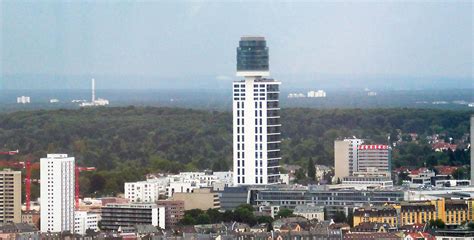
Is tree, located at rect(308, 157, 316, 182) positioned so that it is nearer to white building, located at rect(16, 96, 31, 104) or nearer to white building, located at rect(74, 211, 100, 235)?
white building, located at rect(74, 211, 100, 235)

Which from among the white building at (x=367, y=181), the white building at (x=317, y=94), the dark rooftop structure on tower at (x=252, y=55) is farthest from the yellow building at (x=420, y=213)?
the white building at (x=317, y=94)

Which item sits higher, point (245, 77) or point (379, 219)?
point (245, 77)

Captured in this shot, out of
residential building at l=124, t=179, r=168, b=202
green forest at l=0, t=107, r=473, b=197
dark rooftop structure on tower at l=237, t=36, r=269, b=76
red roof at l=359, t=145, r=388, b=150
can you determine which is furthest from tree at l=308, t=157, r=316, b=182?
residential building at l=124, t=179, r=168, b=202

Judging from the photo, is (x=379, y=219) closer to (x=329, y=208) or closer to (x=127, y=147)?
(x=329, y=208)

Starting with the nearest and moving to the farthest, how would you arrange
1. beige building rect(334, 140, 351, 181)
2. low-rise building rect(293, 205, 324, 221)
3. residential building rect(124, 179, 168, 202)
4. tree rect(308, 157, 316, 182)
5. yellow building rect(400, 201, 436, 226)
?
yellow building rect(400, 201, 436, 226), low-rise building rect(293, 205, 324, 221), residential building rect(124, 179, 168, 202), tree rect(308, 157, 316, 182), beige building rect(334, 140, 351, 181)

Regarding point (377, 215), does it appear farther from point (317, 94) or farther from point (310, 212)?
point (317, 94)

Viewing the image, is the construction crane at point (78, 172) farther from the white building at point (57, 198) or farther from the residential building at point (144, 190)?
the white building at point (57, 198)

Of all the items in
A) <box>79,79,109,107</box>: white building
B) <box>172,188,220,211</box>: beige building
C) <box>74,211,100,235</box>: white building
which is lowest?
<box>74,211,100,235</box>: white building

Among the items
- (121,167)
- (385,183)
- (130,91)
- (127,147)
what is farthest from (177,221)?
(130,91)
